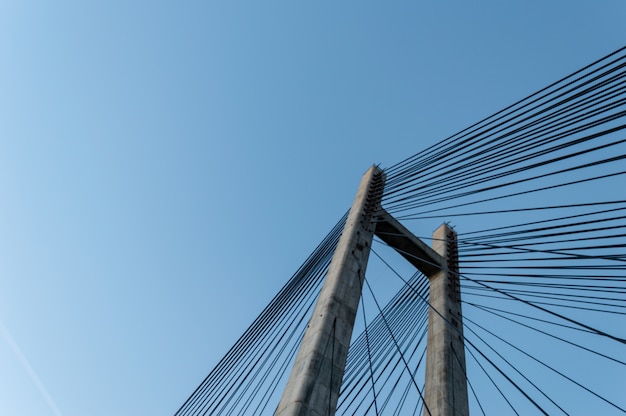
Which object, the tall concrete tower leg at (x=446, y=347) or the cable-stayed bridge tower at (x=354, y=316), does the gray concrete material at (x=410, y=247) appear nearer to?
the cable-stayed bridge tower at (x=354, y=316)

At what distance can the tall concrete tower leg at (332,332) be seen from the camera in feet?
27.9

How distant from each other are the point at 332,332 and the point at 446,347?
4.37 metres

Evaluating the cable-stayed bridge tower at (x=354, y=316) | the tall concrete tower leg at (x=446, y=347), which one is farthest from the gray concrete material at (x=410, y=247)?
the tall concrete tower leg at (x=446, y=347)

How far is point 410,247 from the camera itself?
49.7ft

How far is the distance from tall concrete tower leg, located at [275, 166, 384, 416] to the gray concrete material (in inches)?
63.1

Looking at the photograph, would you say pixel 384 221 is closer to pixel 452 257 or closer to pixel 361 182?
pixel 361 182

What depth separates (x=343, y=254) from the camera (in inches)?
452

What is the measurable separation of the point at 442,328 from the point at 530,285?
132 inches

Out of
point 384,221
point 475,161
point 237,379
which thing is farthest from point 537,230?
point 237,379

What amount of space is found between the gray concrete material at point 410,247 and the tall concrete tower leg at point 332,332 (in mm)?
1603

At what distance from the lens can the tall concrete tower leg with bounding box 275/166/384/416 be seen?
850 cm

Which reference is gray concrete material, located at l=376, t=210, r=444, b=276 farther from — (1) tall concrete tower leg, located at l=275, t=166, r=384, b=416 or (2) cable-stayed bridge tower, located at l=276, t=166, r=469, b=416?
(1) tall concrete tower leg, located at l=275, t=166, r=384, b=416

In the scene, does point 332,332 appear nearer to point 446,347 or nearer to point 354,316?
point 354,316

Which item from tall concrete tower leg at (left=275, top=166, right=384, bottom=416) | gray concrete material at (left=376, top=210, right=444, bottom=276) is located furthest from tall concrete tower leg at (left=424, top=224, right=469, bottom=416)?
tall concrete tower leg at (left=275, top=166, right=384, bottom=416)
